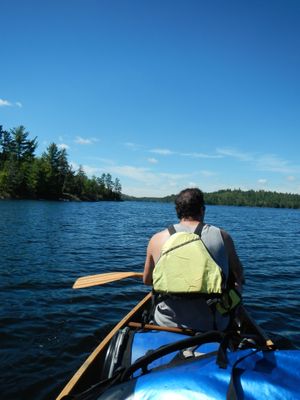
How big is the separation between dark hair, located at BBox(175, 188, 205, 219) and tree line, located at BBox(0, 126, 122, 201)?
81415 mm

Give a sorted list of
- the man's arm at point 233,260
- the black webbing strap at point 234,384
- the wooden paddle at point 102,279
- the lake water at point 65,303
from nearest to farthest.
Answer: the black webbing strap at point 234,384, the man's arm at point 233,260, the lake water at point 65,303, the wooden paddle at point 102,279

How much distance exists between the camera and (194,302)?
3.79 m

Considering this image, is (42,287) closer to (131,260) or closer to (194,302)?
(131,260)

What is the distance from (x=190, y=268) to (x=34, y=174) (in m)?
90.0

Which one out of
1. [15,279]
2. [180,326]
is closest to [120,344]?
[180,326]

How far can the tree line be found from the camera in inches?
3246

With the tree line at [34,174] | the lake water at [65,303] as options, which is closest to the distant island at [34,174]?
the tree line at [34,174]

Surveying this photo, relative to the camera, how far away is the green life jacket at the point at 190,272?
3617 millimetres

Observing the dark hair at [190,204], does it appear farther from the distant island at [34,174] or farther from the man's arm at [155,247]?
the distant island at [34,174]

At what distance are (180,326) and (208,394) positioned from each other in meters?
1.96

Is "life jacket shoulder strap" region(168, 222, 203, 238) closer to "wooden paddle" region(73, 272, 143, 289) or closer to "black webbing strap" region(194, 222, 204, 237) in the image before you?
"black webbing strap" region(194, 222, 204, 237)

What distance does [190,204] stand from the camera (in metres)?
4.12

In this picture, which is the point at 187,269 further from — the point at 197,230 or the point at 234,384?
the point at 234,384

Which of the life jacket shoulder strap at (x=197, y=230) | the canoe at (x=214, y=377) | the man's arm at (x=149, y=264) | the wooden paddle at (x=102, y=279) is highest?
the life jacket shoulder strap at (x=197, y=230)
